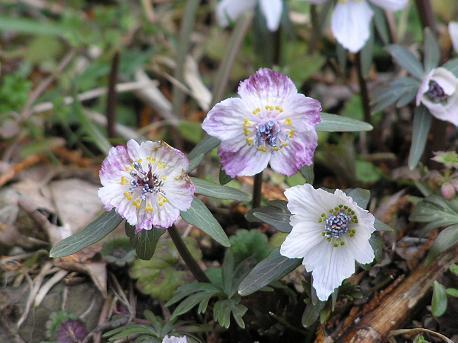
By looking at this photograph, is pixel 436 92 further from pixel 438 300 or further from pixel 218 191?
pixel 218 191

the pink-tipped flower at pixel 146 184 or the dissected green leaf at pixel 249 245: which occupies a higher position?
the pink-tipped flower at pixel 146 184

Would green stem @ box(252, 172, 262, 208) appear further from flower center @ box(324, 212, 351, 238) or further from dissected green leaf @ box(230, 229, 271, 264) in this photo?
flower center @ box(324, 212, 351, 238)

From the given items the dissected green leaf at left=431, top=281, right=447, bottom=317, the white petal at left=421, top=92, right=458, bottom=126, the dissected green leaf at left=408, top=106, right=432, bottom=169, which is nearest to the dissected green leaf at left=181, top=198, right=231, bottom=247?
the dissected green leaf at left=431, top=281, right=447, bottom=317

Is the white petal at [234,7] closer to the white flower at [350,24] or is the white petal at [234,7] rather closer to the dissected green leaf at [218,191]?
the white flower at [350,24]

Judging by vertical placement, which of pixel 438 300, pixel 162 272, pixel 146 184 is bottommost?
pixel 162 272

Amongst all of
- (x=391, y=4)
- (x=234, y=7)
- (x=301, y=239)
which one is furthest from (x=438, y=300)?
(x=234, y=7)

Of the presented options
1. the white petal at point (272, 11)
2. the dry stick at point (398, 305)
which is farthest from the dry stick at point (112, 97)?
the dry stick at point (398, 305)
